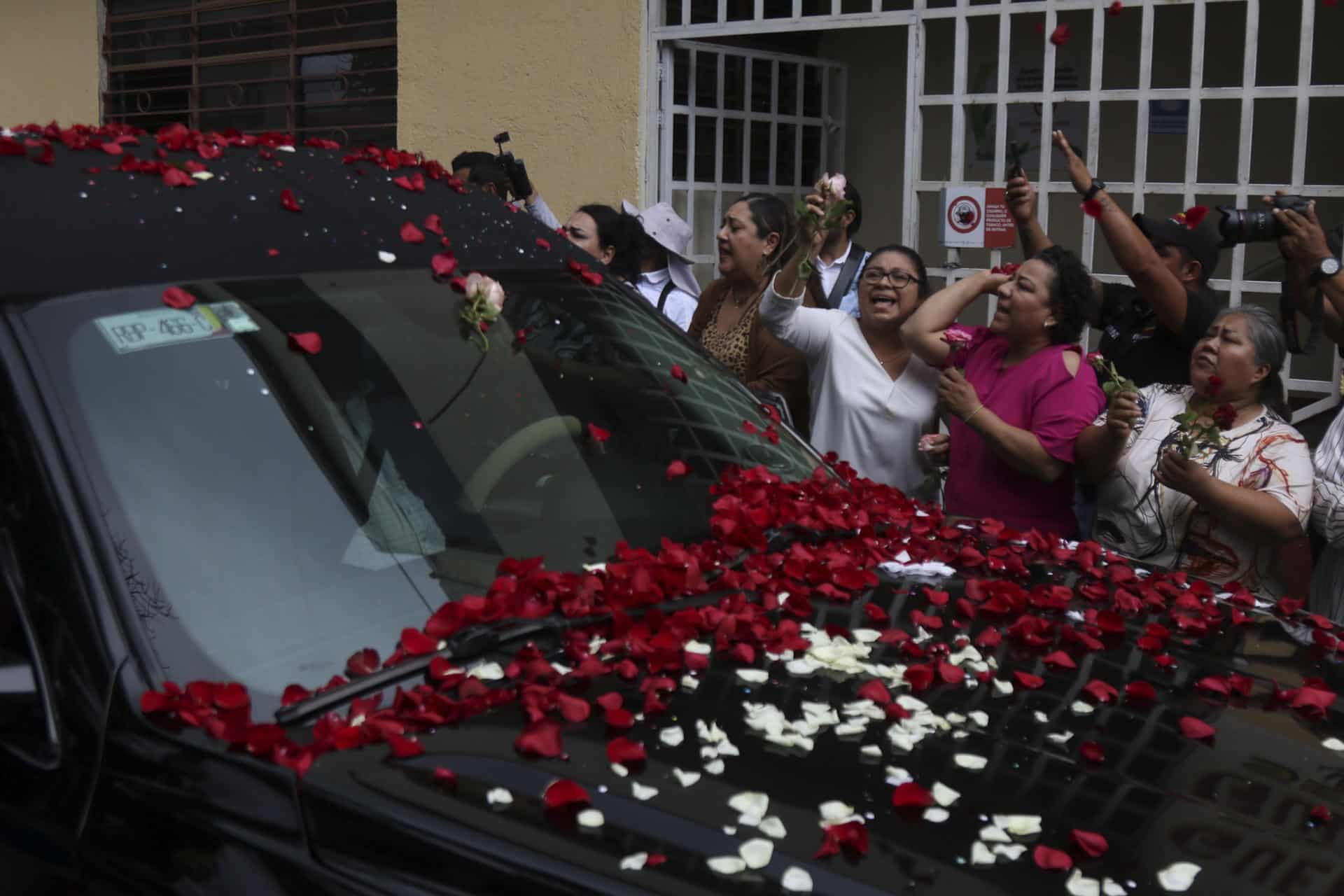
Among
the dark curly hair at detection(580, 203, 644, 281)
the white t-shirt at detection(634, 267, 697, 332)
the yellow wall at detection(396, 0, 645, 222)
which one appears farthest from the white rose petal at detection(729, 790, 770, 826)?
the yellow wall at detection(396, 0, 645, 222)

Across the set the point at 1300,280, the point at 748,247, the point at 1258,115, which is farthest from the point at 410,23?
the point at 1300,280

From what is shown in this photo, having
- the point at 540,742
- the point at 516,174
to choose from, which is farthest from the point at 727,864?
the point at 516,174

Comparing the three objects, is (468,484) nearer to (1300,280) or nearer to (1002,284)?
(1002,284)

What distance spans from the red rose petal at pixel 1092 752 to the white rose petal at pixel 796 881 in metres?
0.53

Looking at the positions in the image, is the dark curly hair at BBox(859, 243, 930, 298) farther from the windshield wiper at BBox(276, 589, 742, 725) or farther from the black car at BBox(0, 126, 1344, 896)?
the windshield wiper at BBox(276, 589, 742, 725)

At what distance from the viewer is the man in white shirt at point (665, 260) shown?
6.10 metres

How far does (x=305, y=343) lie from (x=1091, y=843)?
59.9 inches

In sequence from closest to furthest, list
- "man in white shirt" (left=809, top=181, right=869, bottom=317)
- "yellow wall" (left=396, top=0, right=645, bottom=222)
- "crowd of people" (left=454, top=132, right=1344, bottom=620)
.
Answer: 1. "crowd of people" (left=454, top=132, right=1344, bottom=620)
2. "man in white shirt" (left=809, top=181, right=869, bottom=317)
3. "yellow wall" (left=396, top=0, right=645, bottom=222)

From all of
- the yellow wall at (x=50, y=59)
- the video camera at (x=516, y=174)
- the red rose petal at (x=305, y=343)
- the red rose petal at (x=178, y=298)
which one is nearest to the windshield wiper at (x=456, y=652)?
the red rose petal at (x=305, y=343)

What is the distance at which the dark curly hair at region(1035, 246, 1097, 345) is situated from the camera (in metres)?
4.43

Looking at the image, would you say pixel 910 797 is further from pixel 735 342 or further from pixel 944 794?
pixel 735 342

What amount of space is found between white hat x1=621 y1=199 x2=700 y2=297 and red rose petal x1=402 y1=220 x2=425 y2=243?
330cm

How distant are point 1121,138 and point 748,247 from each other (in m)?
3.65

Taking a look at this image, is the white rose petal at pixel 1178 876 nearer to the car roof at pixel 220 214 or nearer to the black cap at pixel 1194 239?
the car roof at pixel 220 214
